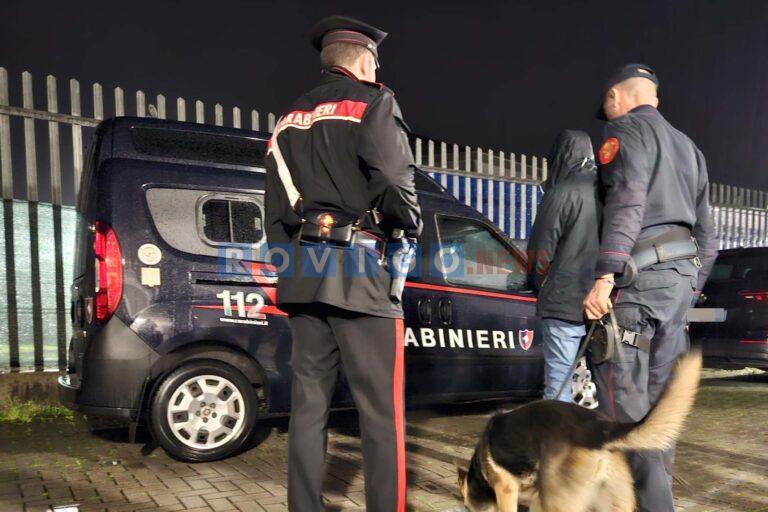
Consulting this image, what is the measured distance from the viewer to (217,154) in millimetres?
4355

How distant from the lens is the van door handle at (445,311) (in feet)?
15.4

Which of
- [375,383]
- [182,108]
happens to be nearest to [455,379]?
[375,383]

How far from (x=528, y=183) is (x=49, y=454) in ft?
22.9

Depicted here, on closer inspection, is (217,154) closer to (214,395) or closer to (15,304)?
(214,395)

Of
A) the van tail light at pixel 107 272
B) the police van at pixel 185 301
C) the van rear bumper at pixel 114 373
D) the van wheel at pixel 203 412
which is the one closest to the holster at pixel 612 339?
the police van at pixel 185 301

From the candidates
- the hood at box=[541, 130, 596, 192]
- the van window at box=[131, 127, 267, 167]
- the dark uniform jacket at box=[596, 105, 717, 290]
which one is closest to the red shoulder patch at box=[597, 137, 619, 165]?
the dark uniform jacket at box=[596, 105, 717, 290]

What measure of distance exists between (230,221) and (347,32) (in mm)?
2115

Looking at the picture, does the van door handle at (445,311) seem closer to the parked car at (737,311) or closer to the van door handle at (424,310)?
the van door handle at (424,310)

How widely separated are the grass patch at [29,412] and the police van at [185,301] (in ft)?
4.75

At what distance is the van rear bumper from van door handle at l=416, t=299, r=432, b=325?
6.36 ft

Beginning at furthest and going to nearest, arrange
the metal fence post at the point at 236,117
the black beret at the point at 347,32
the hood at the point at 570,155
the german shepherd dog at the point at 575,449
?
1. the metal fence post at the point at 236,117
2. the hood at the point at 570,155
3. the black beret at the point at 347,32
4. the german shepherd dog at the point at 575,449

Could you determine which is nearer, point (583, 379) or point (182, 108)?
point (583, 379)

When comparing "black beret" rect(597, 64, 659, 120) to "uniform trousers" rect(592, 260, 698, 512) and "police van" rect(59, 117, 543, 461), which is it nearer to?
"uniform trousers" rect(592, 260, 698, 512)

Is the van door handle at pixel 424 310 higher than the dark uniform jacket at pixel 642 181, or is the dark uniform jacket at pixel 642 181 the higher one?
the dark uniform jacket at pixel 642 181
